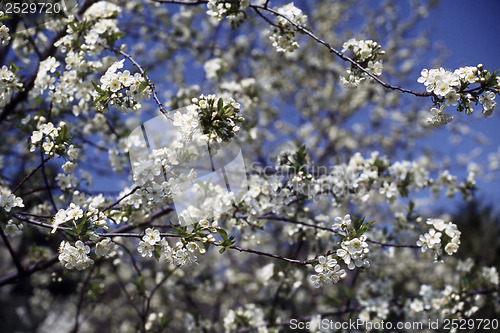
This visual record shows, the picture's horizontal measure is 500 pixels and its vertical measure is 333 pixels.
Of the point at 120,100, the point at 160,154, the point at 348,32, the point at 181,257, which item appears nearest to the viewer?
the point at 181,257

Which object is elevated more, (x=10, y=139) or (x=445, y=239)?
(x=10, y=139)

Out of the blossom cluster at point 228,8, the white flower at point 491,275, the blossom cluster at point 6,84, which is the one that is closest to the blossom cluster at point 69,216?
the blossom cluster at point 6,84

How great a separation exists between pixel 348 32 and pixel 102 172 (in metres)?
5.83

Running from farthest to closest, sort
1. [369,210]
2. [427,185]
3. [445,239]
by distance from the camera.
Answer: [369,210]
[427,185]
[445,239]

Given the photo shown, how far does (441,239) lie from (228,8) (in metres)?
2.02

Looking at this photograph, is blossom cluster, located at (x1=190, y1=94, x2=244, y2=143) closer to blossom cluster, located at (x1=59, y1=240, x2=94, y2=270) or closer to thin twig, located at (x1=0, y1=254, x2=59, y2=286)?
blossom cluster, located at (x1=59, y1=240, x2=94, y2=270)

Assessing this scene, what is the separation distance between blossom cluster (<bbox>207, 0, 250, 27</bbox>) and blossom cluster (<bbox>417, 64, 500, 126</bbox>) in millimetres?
1220

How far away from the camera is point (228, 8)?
2477 millimetres

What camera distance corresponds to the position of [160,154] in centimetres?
229

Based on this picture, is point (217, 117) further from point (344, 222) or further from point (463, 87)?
point (463, 87)

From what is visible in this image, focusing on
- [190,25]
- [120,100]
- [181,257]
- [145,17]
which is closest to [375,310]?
Result: [181,257]

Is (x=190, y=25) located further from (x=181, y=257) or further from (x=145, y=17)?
(x=181, y=257)

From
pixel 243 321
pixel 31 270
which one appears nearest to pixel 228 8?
pixel 31 270

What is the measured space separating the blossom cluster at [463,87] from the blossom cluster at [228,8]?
122 cm
